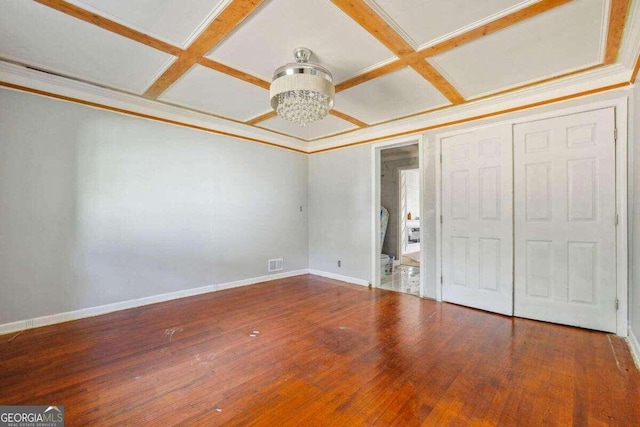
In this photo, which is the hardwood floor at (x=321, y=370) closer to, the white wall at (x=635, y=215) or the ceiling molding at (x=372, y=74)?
the white wall at (x=635, y=215)

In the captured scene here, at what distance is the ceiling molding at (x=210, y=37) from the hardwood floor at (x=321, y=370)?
8.01ft

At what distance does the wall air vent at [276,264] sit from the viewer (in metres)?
4.70

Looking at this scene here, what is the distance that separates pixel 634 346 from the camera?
221 centimetres

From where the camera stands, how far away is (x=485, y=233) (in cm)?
323

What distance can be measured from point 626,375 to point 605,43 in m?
2.43

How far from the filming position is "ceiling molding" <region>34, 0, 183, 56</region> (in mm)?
1772

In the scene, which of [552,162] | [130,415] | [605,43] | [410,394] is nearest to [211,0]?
[130,415]

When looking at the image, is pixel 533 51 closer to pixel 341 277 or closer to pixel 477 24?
pixel 477 24

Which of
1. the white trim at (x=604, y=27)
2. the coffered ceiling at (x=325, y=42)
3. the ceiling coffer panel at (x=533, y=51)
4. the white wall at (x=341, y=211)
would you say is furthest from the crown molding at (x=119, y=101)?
the white trim at (x=604, y=27)

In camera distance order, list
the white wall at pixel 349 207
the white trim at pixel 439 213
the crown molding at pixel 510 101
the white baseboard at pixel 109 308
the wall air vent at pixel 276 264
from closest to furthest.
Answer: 1. the crown molding at pixel 510 101
2. the white baseboard at pixel 109 308
3. the white trim at pixel 439 213
4. the white wall at pixel 349 207
5. the wall air vent at pixel 276 264

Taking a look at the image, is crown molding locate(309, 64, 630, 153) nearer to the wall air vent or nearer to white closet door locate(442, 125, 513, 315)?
white closet door locate(442, 125, 513, 315)

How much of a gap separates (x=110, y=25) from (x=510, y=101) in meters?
3.74

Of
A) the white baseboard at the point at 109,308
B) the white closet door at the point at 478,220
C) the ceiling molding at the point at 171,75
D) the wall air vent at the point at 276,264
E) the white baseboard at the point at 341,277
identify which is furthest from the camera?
the wall air vent at the point at 276,264

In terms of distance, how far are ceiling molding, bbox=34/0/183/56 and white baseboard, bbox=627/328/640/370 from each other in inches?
167
